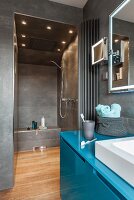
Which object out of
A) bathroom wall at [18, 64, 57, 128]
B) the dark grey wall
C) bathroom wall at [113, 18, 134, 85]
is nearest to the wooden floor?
the dark grey wall

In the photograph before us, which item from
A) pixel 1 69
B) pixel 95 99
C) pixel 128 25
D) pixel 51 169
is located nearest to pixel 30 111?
pixel 51 169

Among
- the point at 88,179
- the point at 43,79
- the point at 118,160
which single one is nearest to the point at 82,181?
the point at 88,179

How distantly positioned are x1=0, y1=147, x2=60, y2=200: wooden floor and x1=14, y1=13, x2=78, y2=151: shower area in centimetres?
38

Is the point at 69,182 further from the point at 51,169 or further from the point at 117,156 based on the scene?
the point at 51,169

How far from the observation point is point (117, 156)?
653mm

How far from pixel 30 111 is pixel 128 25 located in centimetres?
303

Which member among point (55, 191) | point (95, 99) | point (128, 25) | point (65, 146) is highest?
point (128, 25)

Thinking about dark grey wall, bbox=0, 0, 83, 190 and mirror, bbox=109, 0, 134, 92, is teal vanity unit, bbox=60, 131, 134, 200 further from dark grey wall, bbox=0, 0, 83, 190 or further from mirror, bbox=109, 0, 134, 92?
dark grey wall, bbox=0, 0, 83, 190

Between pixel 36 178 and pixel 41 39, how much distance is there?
227 cm

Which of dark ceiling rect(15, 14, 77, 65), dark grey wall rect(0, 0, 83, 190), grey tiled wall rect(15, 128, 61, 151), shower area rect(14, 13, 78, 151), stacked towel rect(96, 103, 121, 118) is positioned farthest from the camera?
grey tiled wall rect(15, 128, 61, 151)

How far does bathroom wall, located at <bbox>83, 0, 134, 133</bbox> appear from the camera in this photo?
1.36 m

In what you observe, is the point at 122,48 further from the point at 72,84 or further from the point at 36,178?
the point at 36,178

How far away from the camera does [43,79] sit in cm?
392

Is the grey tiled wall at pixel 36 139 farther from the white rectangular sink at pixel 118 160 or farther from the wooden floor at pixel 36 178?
the white rectangular sink at pixel 118 160
